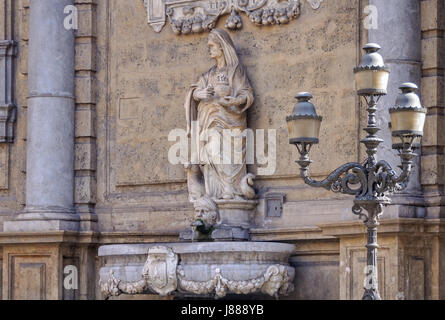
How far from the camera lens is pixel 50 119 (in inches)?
Answer: 648

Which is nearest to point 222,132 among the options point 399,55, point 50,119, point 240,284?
point 240,284

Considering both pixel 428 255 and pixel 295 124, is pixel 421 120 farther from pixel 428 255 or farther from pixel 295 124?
pixel 428 255

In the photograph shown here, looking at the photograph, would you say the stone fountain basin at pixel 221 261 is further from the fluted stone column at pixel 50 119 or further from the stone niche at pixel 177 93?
Answer: the fluted stone column at pixel 50 119

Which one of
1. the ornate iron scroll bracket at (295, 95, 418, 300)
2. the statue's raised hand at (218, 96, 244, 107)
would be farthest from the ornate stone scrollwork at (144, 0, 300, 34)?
the ornate iron scroll bracket at (295, 95, 418, 300)

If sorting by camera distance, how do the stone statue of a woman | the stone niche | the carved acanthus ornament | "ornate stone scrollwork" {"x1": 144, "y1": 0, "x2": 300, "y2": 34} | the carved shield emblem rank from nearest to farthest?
the carved acanthus ornament
the carved shield emblem
the stone niche
the stone statue of a woman
"ornate stone scrollwork" {"x1": 144, "y1": 0, "x2": 300, "y2": 34}

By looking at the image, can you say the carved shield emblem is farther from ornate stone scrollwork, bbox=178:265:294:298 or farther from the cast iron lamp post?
the cast iron lamp post

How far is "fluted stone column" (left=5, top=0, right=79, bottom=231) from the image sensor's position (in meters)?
16.4

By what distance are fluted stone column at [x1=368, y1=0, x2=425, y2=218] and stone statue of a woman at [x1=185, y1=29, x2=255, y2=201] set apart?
186cm

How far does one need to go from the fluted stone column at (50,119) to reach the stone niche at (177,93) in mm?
409

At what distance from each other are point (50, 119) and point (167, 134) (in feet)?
4.86

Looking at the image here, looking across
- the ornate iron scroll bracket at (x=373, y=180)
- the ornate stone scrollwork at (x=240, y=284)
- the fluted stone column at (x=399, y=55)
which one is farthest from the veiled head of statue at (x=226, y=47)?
the ornate iron scroll bracket at (x=373, y=180)

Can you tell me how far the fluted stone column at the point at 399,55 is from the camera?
45.5 feet

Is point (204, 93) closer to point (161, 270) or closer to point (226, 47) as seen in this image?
point (226, 47)

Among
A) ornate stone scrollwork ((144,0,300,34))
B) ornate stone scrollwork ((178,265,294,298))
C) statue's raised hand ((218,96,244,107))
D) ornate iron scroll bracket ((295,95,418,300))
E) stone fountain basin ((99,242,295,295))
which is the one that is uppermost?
ornate stone scrollwork ((144,0,300,34))
